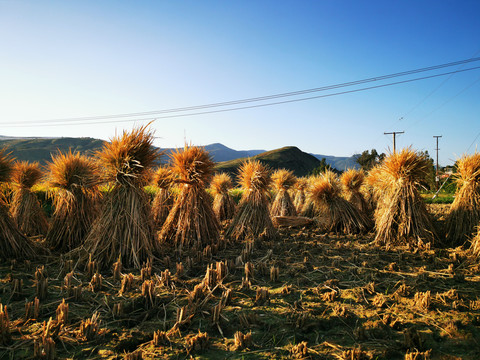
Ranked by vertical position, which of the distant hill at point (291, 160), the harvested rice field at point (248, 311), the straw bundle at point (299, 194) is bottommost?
the harvested rice field at point (248, 311)

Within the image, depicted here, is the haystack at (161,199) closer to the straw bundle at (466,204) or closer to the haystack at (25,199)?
the haystack at (25,199)

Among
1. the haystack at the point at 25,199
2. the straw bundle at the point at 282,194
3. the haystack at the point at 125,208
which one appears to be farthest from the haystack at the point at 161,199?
the straw bundle at the point at 282,194

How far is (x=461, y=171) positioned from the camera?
657 cm

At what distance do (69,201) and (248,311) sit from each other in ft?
16.2

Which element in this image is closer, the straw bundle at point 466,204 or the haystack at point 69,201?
the haystack at point 69,201

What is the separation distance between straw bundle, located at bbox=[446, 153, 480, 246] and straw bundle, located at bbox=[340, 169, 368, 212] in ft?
9.92

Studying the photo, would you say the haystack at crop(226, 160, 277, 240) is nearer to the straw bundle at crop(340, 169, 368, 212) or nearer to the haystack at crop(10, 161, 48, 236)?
the straw bundle at crop(340, 169, 368, 212)

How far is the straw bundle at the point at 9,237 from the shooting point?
5198mm

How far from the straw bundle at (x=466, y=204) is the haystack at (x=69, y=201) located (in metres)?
8.47

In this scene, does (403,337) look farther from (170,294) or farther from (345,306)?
(170,294)

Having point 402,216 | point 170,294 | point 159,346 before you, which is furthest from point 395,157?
point 159,346

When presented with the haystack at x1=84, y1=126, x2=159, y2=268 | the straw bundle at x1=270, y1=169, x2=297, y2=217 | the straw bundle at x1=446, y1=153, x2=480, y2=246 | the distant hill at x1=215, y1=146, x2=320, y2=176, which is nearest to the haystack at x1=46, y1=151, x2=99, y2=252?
the haystack at x1=84, y1=126, x2=159, y2=268

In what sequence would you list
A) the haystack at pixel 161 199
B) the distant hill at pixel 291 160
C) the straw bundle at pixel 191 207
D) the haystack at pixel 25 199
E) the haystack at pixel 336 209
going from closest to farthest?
the straw bundle at pixel 191 207 → the haystack at pixel 25 199 → the haystack at pixel 336 209 → the haystack at pixel 161 199 → the distant hill at pixel 291 160

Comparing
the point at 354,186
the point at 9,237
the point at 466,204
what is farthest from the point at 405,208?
the point at 9,237
